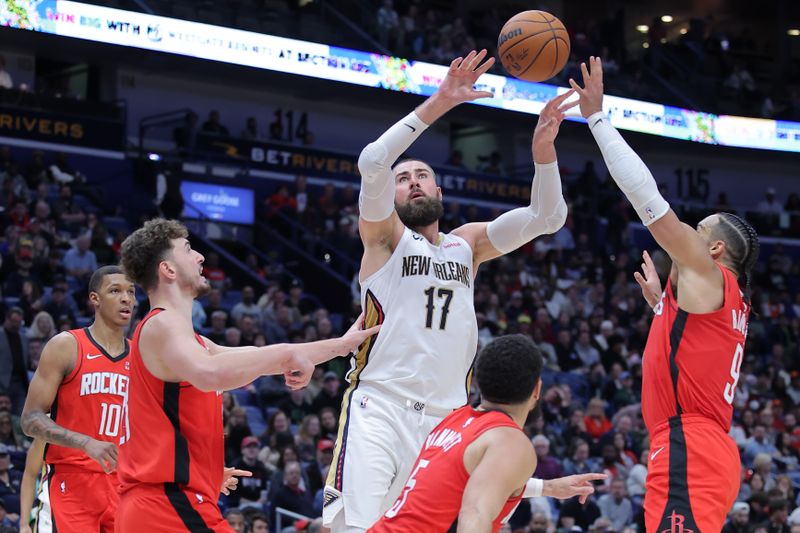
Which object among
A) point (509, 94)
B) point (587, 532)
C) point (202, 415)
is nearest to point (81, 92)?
point (509, 94)

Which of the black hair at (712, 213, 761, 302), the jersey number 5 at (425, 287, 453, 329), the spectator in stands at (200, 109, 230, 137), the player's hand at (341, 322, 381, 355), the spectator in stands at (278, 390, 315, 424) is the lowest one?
the spectator in stands at (278, 390, 315, 424)

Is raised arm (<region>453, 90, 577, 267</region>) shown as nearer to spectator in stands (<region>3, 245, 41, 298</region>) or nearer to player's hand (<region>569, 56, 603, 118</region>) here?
player's hand (<region>569, 56, 603, 118</region>)

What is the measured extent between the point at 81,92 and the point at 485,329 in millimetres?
10626

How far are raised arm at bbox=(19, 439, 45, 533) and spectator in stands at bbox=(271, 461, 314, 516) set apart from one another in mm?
5103

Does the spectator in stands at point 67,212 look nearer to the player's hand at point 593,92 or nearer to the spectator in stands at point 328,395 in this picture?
the spectator in stands at point 328,395

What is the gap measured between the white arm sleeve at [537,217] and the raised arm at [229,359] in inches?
66.5

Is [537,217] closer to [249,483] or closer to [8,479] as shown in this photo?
[8,479]

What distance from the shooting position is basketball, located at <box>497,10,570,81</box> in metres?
6.61

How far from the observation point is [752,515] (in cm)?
1385

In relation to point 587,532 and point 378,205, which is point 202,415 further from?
point 587,532

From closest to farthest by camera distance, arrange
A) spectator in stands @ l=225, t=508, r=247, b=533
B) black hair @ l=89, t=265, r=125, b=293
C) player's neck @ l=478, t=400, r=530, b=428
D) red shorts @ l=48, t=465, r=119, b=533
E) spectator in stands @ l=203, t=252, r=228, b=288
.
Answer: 1. player's neck @ l=478, t=400, r=530, b=428
2. red shorts @ l=48, t=465, r=119, b=533
3. black hair @ l=89, t=265, r=125, b=293
4. spectator in stands @ l=225, t=508, r=247, b=533
5. spectator in stands @ l=203, t=252, r=228, b=288

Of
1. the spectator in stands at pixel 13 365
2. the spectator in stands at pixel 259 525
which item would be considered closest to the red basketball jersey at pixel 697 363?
the spectator in stands at pixel 259 525

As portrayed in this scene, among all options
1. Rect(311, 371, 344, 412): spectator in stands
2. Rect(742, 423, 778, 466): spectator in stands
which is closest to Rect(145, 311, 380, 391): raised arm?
Rect(311, 371, 344, 412): spectator in stands

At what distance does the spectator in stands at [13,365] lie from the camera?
1251cm
